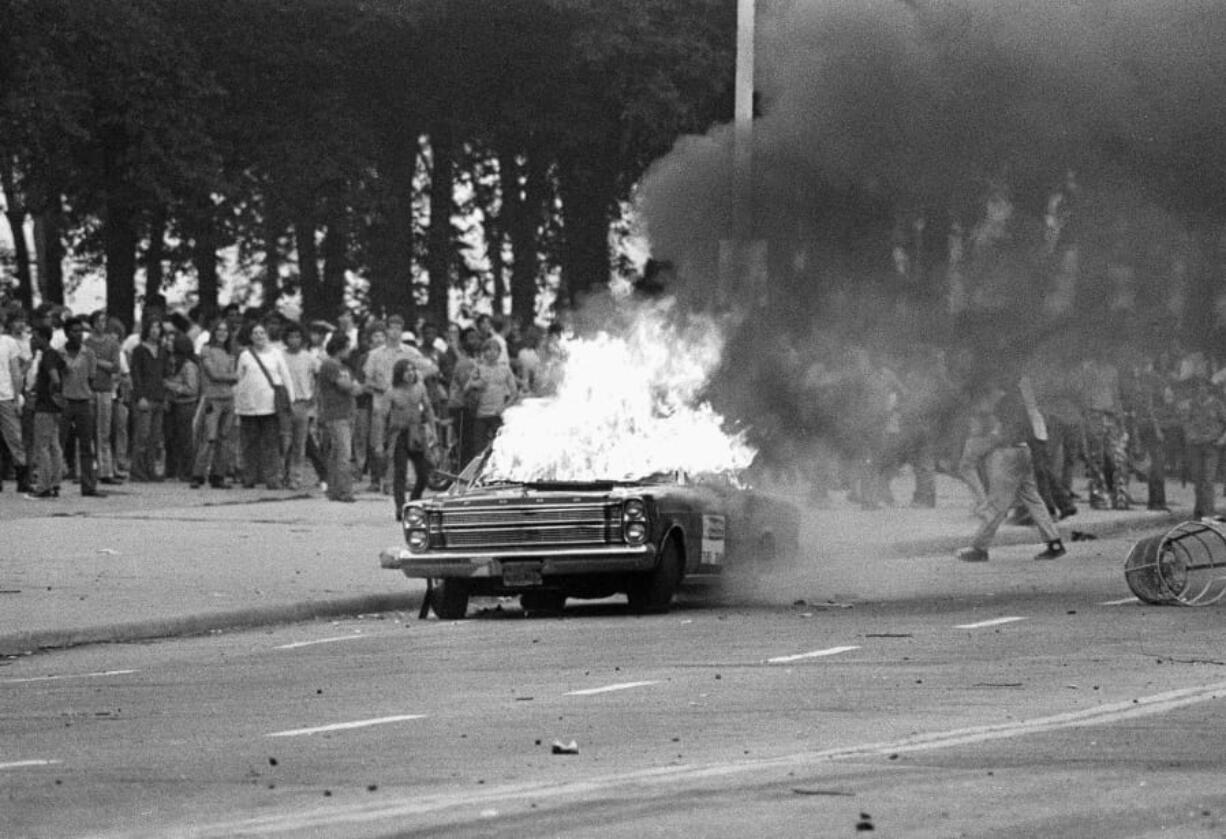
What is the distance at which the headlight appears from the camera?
18.3m

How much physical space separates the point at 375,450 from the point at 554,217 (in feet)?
67.6

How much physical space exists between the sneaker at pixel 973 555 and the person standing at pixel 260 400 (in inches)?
338

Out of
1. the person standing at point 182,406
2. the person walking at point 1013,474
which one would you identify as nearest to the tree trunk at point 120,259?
the person standing at point 182,406

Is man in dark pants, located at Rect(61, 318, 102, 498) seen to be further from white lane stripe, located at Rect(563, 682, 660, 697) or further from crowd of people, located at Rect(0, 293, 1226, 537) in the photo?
white lane stripe, located at Rect(563, 682, 660, 697)

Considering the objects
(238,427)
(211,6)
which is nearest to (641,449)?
(238,427)

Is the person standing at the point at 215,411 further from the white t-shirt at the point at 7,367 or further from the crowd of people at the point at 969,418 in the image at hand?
the crowd of people at the point at 969,418

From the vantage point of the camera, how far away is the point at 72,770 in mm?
10820

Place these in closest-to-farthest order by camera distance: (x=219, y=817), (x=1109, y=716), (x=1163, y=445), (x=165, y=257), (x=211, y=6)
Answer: (x=219, y=817) → (x=1109, y=716) → (x=1163, y=445) → (x=211, y=6) → (x=165, y=257)

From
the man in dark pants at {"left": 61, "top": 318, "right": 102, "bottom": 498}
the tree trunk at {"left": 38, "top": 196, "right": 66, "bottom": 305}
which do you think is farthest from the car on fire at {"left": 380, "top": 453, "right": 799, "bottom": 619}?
the tree trunk at {"left": 38, "top": 196, "right": 66, "bottom": 305}

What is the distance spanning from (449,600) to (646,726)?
705cm

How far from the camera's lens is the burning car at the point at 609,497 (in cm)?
1833

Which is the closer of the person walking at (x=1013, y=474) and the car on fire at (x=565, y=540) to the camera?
the car on fire at (x=565, y=540)

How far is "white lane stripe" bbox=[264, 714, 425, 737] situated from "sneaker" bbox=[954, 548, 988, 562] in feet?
40.4

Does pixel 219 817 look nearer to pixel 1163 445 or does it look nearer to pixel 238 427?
pixel 238 427
